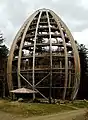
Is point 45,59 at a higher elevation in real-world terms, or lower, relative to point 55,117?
higher

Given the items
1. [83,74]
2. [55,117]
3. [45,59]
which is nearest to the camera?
[55,117]

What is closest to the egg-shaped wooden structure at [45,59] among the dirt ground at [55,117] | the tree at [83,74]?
the tree at [83,74]

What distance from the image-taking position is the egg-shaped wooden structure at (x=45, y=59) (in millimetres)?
47906

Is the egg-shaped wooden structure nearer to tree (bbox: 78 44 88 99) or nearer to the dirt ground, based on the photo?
tree (bbox: 78 44 88 99)

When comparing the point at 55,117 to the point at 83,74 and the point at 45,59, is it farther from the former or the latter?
the point at 83,74

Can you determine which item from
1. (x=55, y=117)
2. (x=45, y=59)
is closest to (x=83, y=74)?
(x=45, y=59)

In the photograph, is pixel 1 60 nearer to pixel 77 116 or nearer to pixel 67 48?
pixel 67 48

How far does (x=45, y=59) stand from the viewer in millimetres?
47531

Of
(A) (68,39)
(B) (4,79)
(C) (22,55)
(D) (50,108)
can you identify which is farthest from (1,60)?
(D) (50,108)

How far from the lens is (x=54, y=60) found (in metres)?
48.7

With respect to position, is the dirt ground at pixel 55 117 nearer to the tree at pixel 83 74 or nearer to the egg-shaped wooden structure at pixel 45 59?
the egg-shaped wooden structure at pixel 45 59

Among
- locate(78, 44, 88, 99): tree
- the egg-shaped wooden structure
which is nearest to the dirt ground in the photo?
the egg-shaped wooden structure

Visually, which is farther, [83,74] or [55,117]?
[83,74]

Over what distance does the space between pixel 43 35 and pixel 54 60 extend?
Answer: 175 inches
